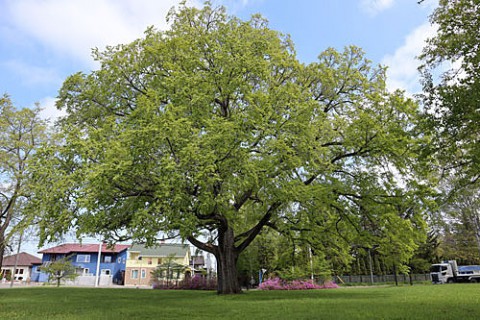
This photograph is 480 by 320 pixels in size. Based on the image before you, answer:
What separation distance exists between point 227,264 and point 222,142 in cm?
764

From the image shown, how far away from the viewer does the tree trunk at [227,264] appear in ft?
52.3

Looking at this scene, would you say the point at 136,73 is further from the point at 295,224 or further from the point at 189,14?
the point at 295,224

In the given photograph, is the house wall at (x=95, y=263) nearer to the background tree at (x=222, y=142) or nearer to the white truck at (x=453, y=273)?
the white truck at (x=453, y=273)

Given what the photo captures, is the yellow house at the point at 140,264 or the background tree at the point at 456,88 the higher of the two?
the background tree at the point at 456,88

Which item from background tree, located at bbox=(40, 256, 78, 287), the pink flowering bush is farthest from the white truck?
background tree, located at bbox=(40, 256, 78, 287)

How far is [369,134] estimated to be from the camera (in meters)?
13.4

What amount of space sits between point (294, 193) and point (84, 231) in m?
6.89

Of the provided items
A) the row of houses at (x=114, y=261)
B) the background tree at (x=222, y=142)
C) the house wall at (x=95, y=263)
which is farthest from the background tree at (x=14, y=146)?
the house wall at (x=95, y=263)

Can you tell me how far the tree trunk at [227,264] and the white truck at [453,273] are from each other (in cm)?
2595

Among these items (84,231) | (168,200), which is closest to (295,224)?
(168,200)

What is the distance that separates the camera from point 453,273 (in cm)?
3275

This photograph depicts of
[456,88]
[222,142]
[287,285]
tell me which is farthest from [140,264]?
A: [456,88]

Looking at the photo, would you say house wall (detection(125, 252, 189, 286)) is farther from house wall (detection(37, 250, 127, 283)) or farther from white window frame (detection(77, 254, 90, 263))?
white window frame (detection(77, 254, 90, 263))

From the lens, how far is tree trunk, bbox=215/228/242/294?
15930 mm
